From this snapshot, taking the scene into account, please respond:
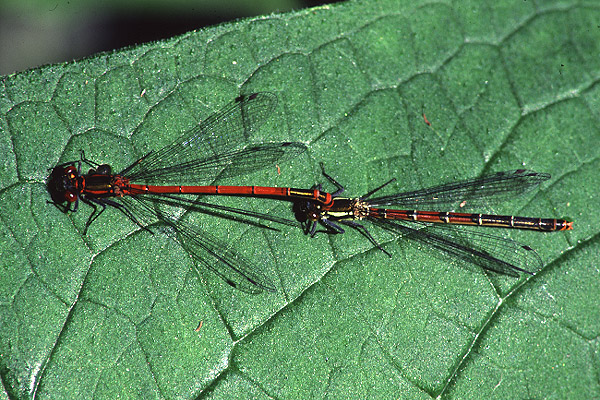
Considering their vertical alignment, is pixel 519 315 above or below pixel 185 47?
below

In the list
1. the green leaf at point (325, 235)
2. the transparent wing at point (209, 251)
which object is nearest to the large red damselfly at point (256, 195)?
the transparent wing at point (209, 251)

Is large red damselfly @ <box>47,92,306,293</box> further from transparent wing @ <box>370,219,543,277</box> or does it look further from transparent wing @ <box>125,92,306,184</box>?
transparent wing @ <box>370,219,543,277</box>

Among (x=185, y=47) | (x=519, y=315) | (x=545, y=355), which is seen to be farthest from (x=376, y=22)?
(x=545, y=355)

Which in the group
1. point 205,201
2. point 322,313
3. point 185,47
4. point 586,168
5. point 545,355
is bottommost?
point 545,355

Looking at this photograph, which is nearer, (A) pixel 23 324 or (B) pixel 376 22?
(A) pixel 23 324

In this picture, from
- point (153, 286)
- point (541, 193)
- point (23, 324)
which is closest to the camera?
point (23, 324)

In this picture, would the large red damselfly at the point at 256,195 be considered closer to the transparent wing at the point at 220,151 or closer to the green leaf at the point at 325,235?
the transparent wing at the point at 220,151

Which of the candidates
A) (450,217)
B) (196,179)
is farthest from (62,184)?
(450,217)

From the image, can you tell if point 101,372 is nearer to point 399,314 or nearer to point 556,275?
point 399,314
